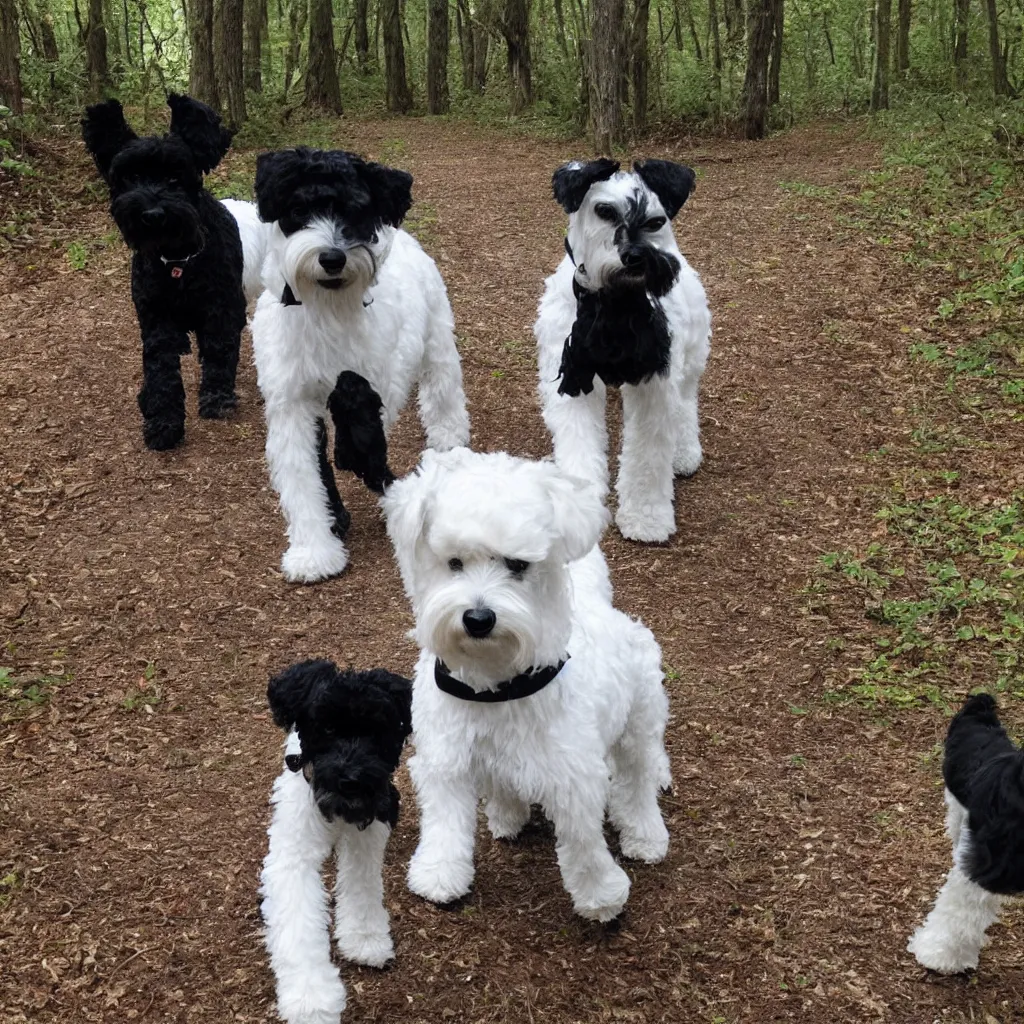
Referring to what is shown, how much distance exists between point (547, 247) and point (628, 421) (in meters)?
5.81

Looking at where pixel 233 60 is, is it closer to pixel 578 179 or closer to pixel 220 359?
pixel 220 359

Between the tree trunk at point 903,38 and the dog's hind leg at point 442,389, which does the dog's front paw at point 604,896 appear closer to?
the dog's hind leg at point 442,389

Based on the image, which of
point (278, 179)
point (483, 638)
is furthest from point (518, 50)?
point (483, 638)

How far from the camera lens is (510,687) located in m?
3.71

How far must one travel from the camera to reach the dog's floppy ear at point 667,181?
5883 mm

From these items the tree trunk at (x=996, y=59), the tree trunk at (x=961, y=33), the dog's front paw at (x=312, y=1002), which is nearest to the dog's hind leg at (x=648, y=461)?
the dog's front paw at (x=312, y=1002)

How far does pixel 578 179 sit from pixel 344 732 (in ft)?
11.2

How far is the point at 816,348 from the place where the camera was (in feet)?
30.2

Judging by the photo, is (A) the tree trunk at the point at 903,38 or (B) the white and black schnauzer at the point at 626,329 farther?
(A) the tree trunk at the point at 903,38

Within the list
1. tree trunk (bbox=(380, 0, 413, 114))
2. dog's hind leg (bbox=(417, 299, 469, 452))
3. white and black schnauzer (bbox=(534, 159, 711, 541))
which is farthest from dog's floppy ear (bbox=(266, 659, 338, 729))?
tree trunk (bbox=(380, 0, 413, 114))

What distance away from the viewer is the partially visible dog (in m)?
3.34

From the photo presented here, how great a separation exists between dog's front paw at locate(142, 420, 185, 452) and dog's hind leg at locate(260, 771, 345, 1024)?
465 centimetres

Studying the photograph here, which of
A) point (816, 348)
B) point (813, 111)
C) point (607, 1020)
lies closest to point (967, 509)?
point (816, 348)

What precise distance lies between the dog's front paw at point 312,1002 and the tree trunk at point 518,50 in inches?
758
